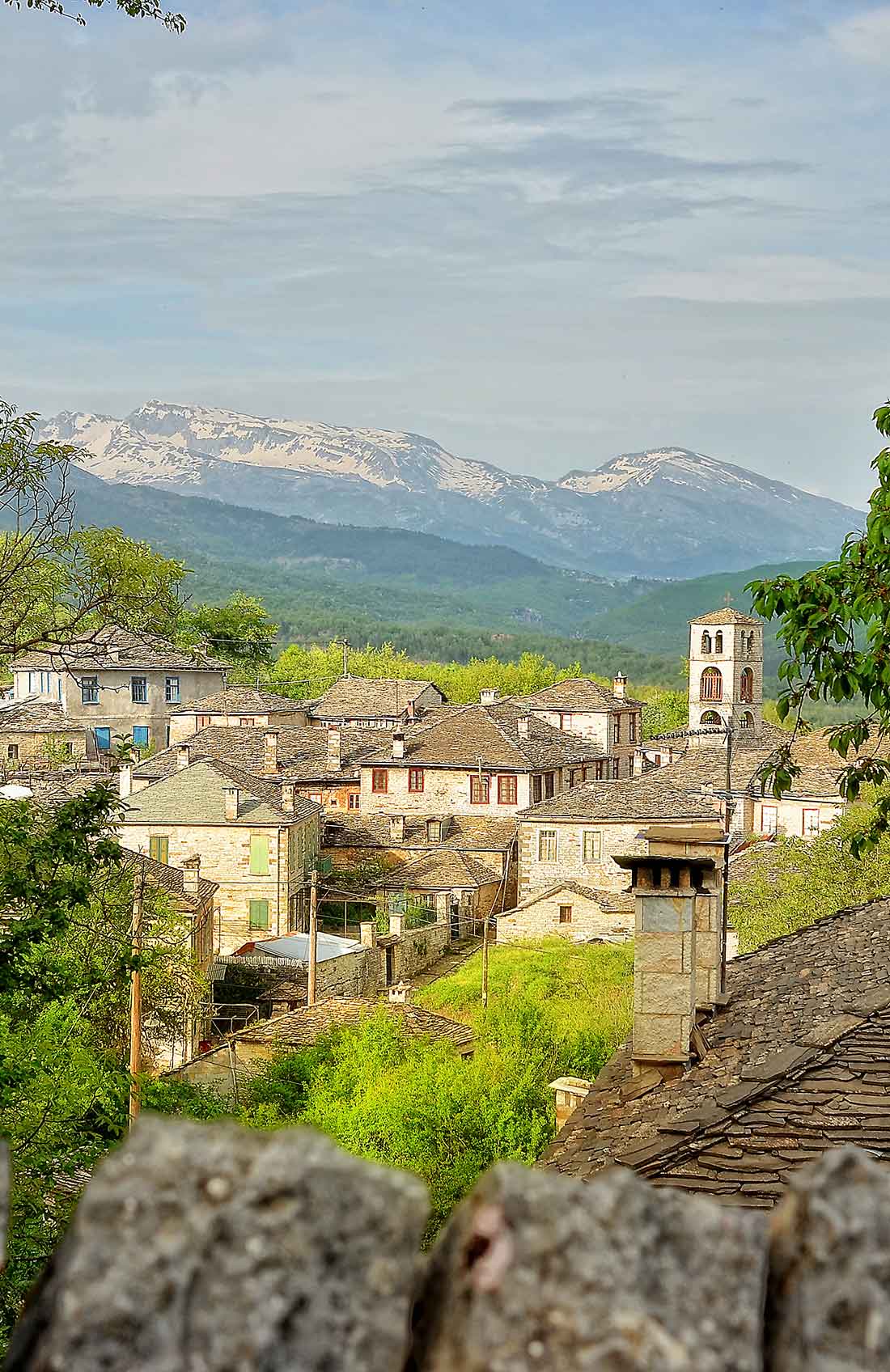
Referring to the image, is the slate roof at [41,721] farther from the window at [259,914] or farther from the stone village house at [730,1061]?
the stone village house at [730,1061]

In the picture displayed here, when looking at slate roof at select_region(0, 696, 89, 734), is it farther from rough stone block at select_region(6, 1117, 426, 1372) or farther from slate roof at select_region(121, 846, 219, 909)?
rough stone block at select_region(6, 1117, 426, 1372)

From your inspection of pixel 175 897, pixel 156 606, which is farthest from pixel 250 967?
pixel 156 606

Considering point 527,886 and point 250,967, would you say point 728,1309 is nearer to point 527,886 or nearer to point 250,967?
point 250,967

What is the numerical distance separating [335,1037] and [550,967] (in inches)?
556

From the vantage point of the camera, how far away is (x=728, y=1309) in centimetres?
Answer: 166

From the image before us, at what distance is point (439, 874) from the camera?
5416 cm

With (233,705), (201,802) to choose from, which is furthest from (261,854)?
(233,705)

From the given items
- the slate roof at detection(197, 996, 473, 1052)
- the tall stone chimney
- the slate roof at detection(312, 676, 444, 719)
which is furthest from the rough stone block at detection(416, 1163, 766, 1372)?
the slate roof at detection(312, 676, 444, 719)

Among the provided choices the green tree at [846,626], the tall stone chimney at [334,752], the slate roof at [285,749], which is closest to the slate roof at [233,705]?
the slate roof at [285,749]

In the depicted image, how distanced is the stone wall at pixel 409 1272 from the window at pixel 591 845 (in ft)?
180

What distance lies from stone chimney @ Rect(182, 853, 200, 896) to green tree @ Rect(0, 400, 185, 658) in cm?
2929

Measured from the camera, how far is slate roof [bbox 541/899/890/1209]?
7855 mm

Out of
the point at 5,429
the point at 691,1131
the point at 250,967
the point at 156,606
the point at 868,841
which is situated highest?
the point at 5,429

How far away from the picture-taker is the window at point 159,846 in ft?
168
